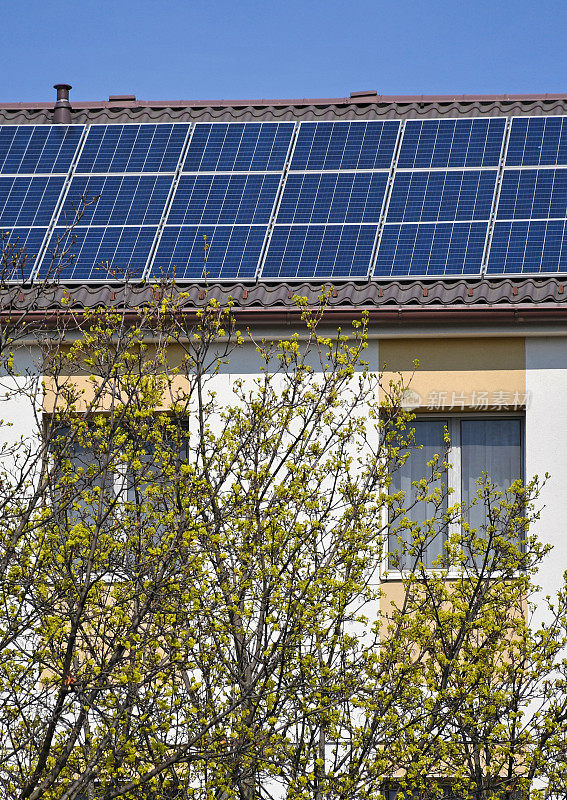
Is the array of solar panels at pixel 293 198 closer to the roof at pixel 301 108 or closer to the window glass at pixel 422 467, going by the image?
the roof at pixel 301 108

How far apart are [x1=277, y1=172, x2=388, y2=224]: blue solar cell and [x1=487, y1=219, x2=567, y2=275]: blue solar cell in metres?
1.38

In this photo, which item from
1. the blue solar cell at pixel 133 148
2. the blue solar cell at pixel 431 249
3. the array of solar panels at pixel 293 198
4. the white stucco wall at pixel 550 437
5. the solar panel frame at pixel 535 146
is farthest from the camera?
the blue solar cell at pixel 133 148

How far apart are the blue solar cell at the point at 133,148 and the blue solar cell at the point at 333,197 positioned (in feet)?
5.15

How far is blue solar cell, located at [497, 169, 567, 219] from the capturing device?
13.6 m

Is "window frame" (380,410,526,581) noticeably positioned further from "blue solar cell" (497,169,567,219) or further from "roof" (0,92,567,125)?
"roof" (0,92,567,125)

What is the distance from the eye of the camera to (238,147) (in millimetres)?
15102

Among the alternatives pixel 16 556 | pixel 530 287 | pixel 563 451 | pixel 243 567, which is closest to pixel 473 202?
pixel 530 287

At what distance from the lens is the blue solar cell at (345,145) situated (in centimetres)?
1463

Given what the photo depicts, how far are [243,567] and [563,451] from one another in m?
4.53

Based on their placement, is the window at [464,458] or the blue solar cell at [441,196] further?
the blue solar cell at [441,196]

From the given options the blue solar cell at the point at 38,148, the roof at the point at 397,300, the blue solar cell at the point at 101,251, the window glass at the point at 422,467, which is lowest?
the window glass at the point at 422,467

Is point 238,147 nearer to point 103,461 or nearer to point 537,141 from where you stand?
point 537,141

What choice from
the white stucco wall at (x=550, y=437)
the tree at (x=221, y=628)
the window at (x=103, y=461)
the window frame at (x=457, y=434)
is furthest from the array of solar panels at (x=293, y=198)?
the window at (x=103, y=461)

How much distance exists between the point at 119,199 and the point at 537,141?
4.64 m
